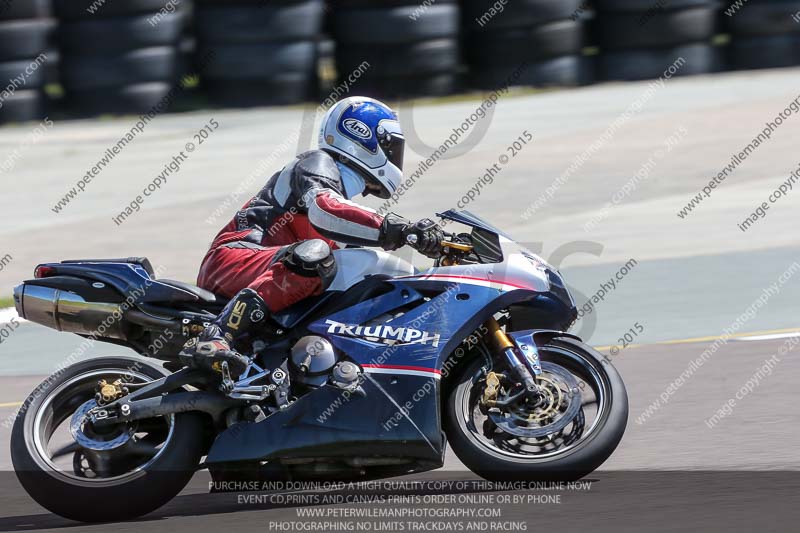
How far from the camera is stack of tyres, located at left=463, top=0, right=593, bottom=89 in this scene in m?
17.5

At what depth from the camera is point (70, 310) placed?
5773 mm

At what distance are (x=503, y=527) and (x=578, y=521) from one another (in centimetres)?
27

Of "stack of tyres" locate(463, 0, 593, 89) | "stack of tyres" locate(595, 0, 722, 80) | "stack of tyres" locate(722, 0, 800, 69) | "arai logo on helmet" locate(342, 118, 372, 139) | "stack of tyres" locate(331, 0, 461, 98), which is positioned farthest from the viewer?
"stack of tyres" locate(722, 0, 800, 69)

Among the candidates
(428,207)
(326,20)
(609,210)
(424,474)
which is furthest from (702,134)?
(424,474)

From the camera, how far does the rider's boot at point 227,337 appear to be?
5535mm

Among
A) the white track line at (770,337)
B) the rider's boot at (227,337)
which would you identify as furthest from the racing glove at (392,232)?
the white track line at (770,337)

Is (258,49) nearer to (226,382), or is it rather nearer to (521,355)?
(226,382)

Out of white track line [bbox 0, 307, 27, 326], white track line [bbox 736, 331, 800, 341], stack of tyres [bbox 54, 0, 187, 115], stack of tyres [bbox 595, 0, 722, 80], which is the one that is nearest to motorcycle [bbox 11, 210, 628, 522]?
white track line [bbox 736, 331, 800, 341]

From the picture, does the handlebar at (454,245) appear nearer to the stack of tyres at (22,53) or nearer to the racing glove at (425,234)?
the racing glove at (425,234)

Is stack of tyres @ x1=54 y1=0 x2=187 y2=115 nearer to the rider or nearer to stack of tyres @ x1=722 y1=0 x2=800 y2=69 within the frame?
stack of tyres @ x1=722 y1=0 x2=800 y2=69

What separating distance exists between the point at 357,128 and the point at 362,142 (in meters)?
0.06

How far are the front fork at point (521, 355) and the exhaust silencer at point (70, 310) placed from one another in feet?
5.06

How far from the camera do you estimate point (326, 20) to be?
59.5ft

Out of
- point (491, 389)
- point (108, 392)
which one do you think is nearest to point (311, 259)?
point (491, 389)
